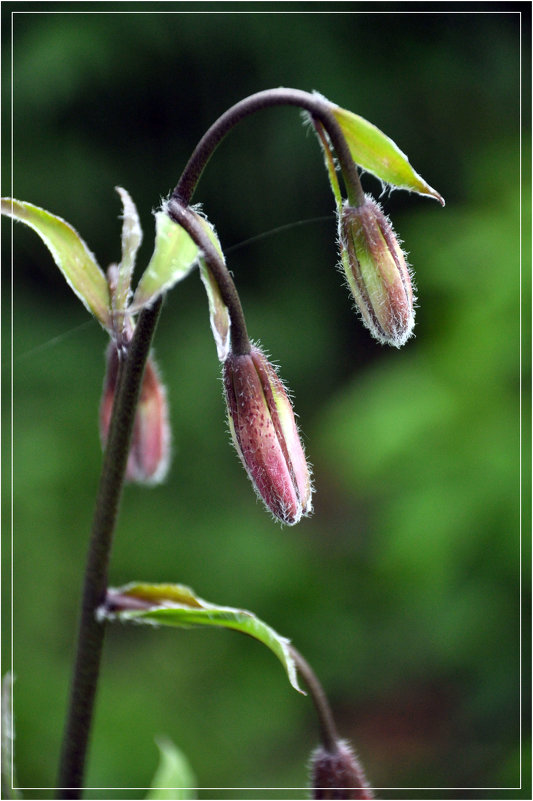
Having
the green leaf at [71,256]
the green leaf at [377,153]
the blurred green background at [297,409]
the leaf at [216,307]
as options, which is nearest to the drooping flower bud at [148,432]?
the green leaf at [71,256]

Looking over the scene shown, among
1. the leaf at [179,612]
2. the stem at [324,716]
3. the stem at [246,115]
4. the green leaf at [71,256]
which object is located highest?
the stem at [246,115]

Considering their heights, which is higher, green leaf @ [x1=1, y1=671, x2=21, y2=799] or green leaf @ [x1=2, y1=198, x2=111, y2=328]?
green leaf @ [x1=2, y1=198, x2=111, y2=328]

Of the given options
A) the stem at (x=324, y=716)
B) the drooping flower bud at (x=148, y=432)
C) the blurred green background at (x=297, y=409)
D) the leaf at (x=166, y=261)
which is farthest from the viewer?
the blurred green background at (x=297, y=409)

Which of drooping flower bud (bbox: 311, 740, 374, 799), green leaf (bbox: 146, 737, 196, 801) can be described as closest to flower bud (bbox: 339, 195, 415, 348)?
drooping flower bud (bbox: 311, 740, 374, 799)

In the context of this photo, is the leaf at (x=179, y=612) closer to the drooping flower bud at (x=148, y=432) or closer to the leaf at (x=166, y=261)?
the drooping flower bud at (x=148, y=432)

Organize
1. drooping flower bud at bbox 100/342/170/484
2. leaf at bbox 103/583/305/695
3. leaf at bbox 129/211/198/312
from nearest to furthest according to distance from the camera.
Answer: leaf at bbox 129/211/198/312 < leaf at bbox 103/583/305/695 < drooping flower bud at bbox 100/342/170/484

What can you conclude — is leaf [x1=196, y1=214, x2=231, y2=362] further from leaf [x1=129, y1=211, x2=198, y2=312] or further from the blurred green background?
the blurred green background
